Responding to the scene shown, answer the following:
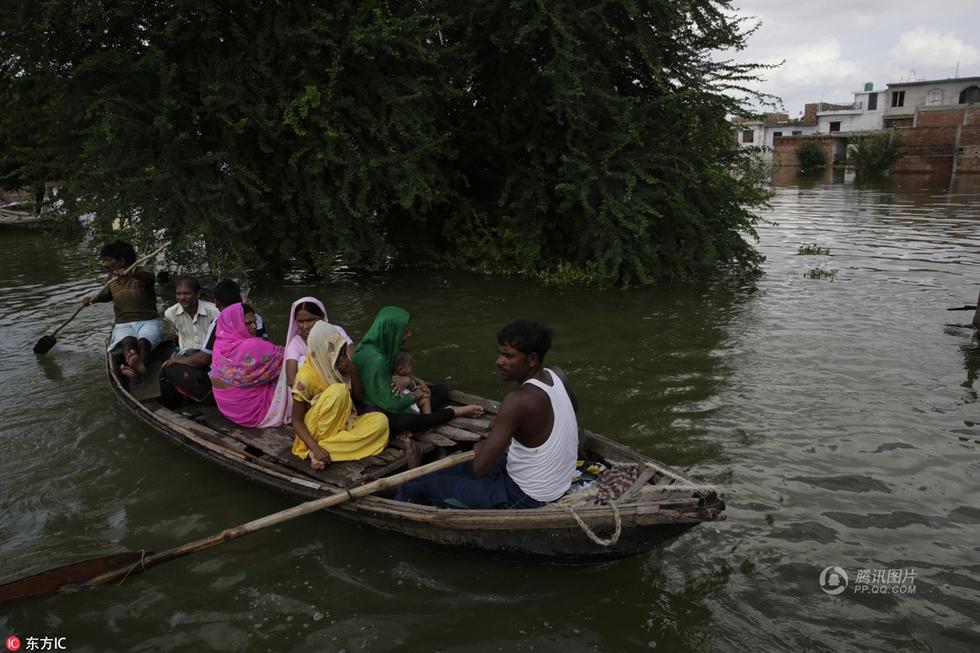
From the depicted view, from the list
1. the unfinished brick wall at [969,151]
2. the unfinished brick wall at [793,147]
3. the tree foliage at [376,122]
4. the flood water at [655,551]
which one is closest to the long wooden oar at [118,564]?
the flood water at [655,551]

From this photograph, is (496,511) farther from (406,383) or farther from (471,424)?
(406,383)

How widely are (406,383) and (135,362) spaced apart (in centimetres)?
348

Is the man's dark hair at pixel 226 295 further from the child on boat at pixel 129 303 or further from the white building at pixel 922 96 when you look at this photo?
the white building at pixel 922 96

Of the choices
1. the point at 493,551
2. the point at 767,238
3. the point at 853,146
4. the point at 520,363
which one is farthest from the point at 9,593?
the point at 853,146

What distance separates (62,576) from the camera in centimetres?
393

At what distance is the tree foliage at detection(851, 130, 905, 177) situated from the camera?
41.1 metres

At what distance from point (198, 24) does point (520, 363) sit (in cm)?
968

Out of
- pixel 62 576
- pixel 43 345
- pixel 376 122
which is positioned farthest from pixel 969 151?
pixel 62 576

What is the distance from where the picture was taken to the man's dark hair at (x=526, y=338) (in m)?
3.67

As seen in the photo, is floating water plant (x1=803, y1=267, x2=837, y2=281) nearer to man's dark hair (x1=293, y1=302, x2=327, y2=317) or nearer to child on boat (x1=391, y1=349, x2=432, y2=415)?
child on boat (x1=391, y1=349, x2=432, y2=415)

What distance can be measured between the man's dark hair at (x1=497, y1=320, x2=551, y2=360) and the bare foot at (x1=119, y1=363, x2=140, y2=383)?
501 centimetres

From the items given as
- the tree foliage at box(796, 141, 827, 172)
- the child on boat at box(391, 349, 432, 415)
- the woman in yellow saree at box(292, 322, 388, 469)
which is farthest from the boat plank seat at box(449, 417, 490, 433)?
the tree foliage at box(796, 141, 827, 172)

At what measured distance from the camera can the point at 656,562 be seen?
4.19m

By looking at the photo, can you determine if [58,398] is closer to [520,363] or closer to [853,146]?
[520,363]
